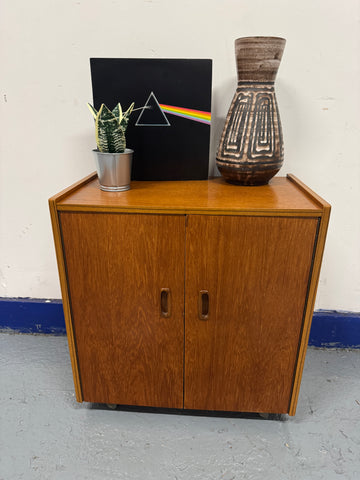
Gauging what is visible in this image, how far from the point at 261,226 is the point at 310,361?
0.87 m

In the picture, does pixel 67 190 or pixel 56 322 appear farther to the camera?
pixel 56 322

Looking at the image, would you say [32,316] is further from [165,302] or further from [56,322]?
[165,302]

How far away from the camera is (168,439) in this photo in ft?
3.60

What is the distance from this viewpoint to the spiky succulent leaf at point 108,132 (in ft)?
3.09

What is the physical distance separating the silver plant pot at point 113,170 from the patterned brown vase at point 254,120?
0.32 m

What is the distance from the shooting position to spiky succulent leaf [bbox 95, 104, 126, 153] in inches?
37.1

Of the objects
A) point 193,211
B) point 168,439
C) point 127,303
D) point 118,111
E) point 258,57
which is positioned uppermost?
point 258,57

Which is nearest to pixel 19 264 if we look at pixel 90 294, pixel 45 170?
pixel 45 170

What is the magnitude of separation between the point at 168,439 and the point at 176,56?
1332mm

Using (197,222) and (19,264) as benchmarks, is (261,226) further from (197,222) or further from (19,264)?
(19,264)

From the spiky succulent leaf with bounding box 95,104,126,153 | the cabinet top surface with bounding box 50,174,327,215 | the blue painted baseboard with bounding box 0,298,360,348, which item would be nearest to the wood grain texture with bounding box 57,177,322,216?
the cabinet top surface with bounding box 50,174,327,215

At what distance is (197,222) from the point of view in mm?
895

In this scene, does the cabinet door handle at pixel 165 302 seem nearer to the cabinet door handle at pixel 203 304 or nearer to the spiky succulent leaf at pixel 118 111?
the cabinet door handle at pixel 203 304

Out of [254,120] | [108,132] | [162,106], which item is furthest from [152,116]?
[254,120]
